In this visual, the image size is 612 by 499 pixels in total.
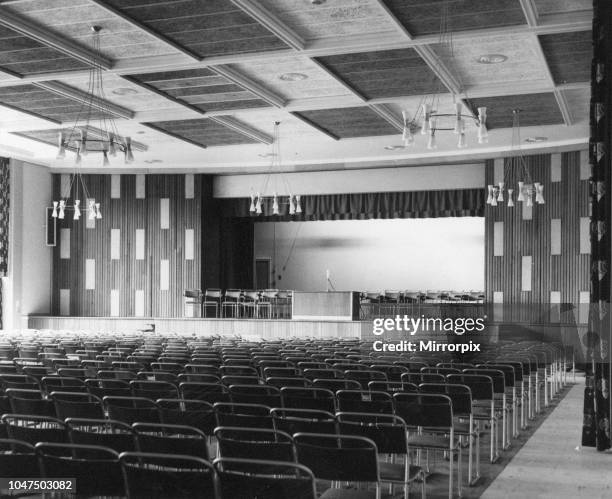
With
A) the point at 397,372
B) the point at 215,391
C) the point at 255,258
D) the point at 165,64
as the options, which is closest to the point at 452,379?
the point at 397,372

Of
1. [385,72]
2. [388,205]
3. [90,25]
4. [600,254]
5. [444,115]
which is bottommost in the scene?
[600,254]

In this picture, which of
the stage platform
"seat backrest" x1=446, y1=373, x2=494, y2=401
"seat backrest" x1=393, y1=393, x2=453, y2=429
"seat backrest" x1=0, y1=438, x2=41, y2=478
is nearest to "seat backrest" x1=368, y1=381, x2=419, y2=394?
"seat backrest" x1=446, y1=373, x2=494, y2=401

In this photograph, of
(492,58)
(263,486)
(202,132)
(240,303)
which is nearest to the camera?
(263,486)

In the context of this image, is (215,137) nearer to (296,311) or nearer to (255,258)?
(296,311)

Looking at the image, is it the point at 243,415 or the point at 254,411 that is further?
the point at 254,411

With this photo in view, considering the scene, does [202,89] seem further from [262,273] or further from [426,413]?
[262,273]

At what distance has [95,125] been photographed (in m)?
16.9

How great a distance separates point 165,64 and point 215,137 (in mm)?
6362

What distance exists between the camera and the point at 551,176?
1905cm

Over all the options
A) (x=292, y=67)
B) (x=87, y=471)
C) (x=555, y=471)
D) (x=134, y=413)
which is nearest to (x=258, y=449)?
(x=87, y=471)

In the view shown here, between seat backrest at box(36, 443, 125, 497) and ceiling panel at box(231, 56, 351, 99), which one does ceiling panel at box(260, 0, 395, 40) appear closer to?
ceiling panel at box(231, 56, 351, 99)

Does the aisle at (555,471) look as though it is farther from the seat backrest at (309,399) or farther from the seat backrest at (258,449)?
the seat backrest at (258,449)

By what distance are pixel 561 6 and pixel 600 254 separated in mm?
3797

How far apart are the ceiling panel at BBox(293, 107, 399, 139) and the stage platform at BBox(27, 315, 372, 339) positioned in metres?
4.59
